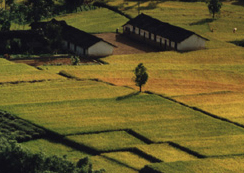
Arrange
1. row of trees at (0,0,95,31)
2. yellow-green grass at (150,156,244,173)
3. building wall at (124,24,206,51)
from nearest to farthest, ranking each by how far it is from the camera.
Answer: yellow-green grass at (150,156,244,173) → building wall at (124,24,206,51) → row of trees at (0,0,95,31)

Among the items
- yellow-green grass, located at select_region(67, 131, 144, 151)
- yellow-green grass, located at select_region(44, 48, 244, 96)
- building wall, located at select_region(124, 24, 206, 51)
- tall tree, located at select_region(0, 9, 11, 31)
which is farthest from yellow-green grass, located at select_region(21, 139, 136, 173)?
tall tree, located at select_region(0, 9, 11, 31)

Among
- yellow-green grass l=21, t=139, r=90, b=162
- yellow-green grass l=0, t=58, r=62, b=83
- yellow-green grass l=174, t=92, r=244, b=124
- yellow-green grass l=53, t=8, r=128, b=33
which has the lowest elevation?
yellow-green grass l=21, t=139, r=90, b=162

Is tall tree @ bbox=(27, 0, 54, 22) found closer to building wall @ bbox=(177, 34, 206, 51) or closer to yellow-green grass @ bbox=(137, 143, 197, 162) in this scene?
building wall @ bbox=(177, 34, 206, 51)

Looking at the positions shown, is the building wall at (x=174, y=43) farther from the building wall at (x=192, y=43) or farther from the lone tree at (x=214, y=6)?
the lone tree at (x=214, y=6)

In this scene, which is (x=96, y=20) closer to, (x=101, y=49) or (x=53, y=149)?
(x=101, y=49)

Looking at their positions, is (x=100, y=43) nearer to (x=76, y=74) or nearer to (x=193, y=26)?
(x=76, y=74)

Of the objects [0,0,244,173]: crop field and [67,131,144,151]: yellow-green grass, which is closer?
[0,0,244,173]: crop field

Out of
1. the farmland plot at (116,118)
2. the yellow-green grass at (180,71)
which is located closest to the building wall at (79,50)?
the yellow-green grass at (180,71)
